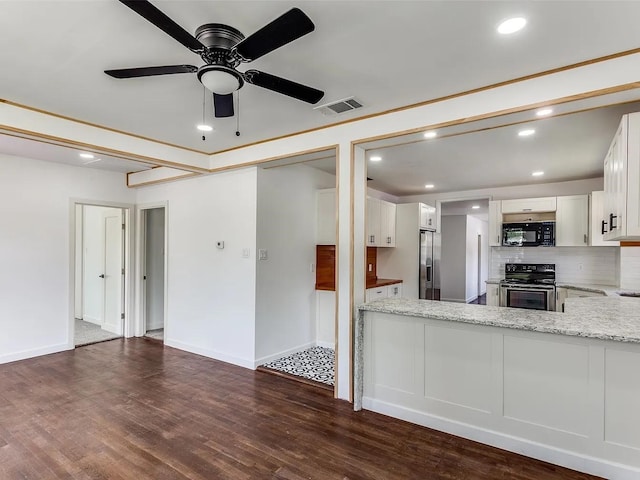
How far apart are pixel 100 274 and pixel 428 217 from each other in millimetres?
5939

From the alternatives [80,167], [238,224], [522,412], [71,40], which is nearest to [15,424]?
[238,224]

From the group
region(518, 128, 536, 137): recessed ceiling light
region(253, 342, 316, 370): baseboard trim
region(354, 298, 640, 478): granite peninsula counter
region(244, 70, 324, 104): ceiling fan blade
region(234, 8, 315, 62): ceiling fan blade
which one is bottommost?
region(253, 342, 316, 370): baseboard trim

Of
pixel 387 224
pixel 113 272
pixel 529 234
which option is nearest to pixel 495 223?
pixel 529 234

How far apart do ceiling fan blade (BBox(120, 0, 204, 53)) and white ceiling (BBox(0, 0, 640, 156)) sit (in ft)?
0.77

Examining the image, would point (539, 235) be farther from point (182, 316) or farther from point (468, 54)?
point (182, 316)

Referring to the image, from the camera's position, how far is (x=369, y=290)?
199 inches

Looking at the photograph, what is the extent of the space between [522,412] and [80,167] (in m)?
6.01

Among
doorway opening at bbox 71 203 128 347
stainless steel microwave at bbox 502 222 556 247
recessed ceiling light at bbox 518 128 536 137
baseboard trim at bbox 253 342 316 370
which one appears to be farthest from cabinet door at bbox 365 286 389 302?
doorway opening at bbox 71 203 128 347

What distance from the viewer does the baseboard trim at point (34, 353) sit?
4418mm

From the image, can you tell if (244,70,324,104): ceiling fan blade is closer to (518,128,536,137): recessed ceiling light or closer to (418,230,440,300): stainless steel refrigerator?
(518,128,536,137): recessed ceiling light

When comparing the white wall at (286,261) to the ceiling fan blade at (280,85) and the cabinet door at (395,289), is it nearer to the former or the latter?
the cabinet door at (395,289)

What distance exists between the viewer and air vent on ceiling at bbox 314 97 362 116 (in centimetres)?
287

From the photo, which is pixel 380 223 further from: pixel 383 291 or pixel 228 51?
pixel 228 51

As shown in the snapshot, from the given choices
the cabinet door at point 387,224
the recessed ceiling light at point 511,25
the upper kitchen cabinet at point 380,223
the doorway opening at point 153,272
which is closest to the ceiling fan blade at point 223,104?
the recessed ceiling light at point 511,25
